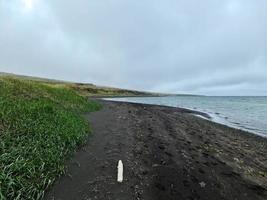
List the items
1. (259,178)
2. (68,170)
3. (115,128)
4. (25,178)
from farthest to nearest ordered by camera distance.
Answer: (115,128)
(259,178)
(68,170)
(25,178)

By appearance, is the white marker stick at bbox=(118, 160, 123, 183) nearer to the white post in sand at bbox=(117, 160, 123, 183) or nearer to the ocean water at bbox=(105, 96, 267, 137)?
the white post in sand at bbox=(117, 160, 123, 183)

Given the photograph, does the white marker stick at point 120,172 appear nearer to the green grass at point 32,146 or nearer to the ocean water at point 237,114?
the green grass at point 32,146

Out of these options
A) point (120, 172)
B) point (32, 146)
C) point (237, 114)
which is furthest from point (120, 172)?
point (237, 114)

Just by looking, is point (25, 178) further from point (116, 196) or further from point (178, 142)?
point (178, 142)

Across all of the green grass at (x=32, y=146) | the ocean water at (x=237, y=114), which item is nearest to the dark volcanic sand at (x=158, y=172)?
the green grass at (x=32, y=146)

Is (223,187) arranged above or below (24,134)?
below

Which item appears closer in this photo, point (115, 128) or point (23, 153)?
point (23, 153)

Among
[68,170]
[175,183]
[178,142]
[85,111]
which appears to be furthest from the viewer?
[85,111]

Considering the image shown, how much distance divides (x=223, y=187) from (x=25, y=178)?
599cm

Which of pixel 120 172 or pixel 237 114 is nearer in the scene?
pixel 120 172

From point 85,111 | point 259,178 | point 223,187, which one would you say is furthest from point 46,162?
point 85,111

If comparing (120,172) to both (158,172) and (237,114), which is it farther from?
(237,114)

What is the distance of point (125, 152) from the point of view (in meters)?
11.4

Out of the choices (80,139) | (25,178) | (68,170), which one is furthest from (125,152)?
(25,178)
